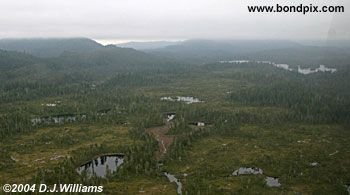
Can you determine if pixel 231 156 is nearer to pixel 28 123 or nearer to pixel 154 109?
pixel 154 109

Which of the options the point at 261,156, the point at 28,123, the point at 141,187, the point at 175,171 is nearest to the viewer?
the point at 141,187

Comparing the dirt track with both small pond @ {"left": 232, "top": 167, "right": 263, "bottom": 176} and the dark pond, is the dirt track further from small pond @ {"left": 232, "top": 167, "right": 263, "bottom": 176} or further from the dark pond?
small pond @ {"left": 232, "top": 167, "right": 263, "bottom": 176}

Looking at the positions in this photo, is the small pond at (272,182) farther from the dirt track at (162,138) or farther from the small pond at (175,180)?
the dirt track at (162,138)

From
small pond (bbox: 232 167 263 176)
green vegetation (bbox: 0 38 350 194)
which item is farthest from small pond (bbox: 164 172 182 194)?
small pond (bbox: 232 167 263 176)

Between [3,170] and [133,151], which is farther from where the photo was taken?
[133,151]

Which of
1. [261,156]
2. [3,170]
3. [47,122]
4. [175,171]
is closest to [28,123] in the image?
[47,122]

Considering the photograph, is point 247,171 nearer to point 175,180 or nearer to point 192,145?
point 175,180

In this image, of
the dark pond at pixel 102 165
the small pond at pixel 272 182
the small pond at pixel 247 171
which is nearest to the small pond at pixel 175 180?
the dark pond at pixel 102 165

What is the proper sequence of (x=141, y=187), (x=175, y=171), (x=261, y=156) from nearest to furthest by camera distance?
(x=141, y=187) → (x=175, y=171) → (x=261, y=156)

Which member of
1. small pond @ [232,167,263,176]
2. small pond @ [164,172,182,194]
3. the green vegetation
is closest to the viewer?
small pond @ [164,172,182,194]

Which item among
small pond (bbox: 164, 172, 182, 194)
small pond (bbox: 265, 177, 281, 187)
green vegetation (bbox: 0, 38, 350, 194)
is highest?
green vegetation (bbox: 0, 38, 350, 194)
